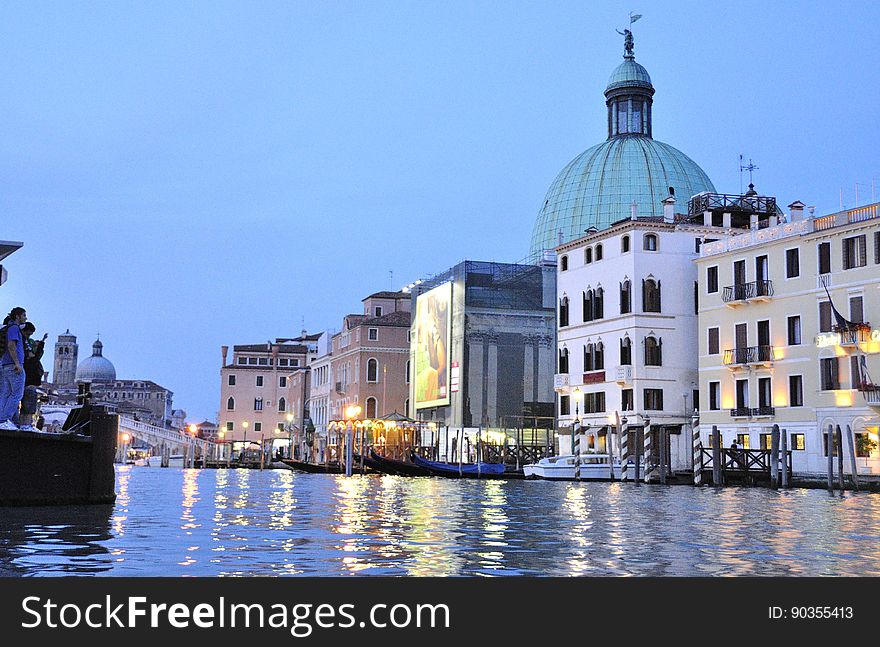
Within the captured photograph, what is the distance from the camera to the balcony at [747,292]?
37.8 meters

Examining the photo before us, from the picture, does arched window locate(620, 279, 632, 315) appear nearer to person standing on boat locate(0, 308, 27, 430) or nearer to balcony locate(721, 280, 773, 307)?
balcony locate(721, 280, 773, 307)

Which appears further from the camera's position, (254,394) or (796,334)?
(254,394)

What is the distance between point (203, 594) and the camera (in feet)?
21.2

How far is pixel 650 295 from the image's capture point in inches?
1720

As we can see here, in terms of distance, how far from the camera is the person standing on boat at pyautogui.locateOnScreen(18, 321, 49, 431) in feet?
43.9

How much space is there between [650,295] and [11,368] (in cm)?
3329

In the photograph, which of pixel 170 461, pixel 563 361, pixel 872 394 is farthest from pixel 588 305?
pixel 170 461

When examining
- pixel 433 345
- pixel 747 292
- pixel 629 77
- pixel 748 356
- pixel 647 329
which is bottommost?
pixel 748 356

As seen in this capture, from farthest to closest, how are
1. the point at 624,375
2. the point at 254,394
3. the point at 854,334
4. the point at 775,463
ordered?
the point at 254,394
the point at 624,375
the point at 854,334
the point at 775,463

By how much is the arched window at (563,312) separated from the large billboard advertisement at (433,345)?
28.9 ft

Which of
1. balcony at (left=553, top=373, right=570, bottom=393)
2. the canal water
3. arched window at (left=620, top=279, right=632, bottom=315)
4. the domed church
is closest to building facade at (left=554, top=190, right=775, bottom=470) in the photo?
arched window at (left=620, top=279, right=632, bottom=315)

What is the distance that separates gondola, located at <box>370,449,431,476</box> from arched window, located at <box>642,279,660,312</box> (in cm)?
1031

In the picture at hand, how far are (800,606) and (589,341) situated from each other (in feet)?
131

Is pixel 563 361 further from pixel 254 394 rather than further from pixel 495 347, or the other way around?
pixel 254 394
